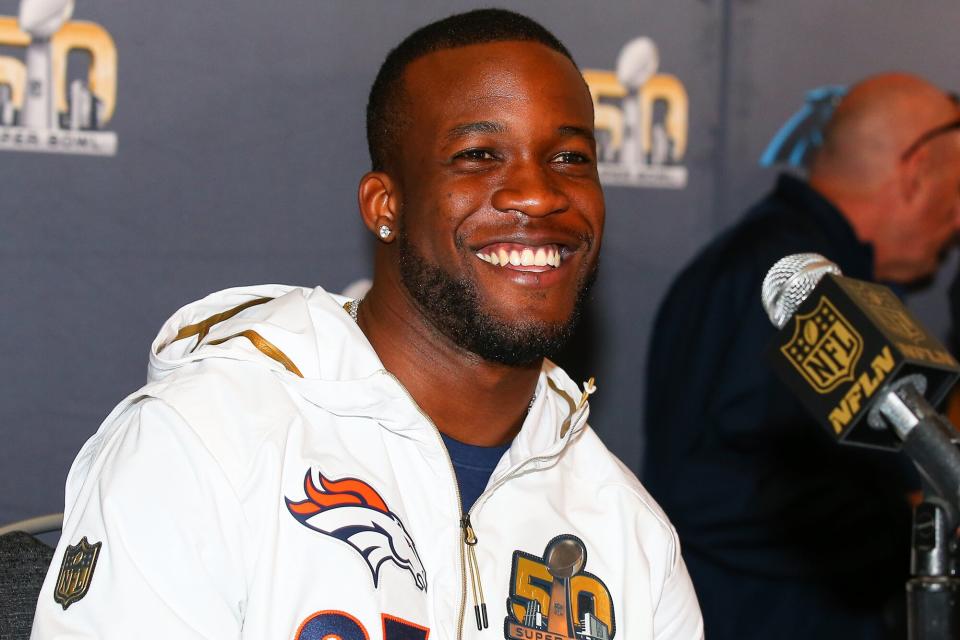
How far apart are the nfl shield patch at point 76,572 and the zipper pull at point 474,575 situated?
1.60 ft

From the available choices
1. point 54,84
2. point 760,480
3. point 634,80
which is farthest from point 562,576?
point 634,80

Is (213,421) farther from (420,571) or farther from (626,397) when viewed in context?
(626,397)

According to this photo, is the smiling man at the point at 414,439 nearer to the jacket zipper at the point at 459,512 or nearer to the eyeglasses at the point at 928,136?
the jacket zipper at the point at 459,512

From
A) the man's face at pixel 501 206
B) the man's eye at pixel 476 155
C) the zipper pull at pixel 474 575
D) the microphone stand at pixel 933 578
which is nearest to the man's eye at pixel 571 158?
the man's face at pixel 501 206

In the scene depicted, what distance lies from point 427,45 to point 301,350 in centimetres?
53

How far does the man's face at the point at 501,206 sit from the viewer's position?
1.68m

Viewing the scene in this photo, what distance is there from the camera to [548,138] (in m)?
1.70

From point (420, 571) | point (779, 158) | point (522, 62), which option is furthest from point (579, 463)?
point (779, 158)

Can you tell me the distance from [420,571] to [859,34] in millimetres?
2121

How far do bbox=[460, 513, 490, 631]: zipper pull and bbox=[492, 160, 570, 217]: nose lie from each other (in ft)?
1.43

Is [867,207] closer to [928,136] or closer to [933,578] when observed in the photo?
[928,136]

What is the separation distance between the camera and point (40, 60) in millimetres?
2273

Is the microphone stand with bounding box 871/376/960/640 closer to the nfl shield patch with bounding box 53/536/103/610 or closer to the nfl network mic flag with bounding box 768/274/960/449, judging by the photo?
the nfl network mic flag with bounding box 768/274/960/449

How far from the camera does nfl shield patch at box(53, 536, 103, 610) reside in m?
1.30
